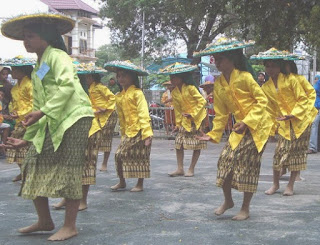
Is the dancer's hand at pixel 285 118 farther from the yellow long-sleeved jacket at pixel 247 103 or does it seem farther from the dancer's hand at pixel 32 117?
the dancer's hand at pixel 32 117

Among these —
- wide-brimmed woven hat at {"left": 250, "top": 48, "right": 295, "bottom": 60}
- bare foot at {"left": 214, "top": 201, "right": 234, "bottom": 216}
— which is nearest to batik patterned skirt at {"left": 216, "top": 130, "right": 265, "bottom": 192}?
bare foot at {"left": 214, "top": 201, "right": 234, "bottom": 216}

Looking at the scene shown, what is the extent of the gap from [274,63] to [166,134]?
1042 centimetres

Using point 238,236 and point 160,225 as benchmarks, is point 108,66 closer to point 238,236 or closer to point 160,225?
Answer: point 160,225

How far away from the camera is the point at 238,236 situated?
4.90m

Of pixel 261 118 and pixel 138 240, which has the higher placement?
pixel 261 118

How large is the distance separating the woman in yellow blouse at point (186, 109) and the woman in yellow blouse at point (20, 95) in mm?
2103

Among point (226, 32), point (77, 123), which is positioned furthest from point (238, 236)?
point (226, 32)

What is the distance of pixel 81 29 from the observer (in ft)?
161

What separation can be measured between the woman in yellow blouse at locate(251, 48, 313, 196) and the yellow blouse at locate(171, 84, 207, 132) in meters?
1.83

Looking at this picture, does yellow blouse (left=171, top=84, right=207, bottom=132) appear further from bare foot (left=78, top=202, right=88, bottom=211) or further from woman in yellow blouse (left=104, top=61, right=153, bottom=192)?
bare foot (left=78, top=202, right=88, bottom=211)

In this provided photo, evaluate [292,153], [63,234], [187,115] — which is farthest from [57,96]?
[187,115]

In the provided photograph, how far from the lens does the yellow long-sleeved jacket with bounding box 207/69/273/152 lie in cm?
548

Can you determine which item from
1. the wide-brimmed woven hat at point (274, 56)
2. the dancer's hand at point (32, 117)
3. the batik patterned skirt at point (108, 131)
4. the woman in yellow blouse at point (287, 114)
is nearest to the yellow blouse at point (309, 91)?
the woman in yellow blouse at point (287, 114)

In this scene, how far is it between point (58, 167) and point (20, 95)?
12.5 ft
